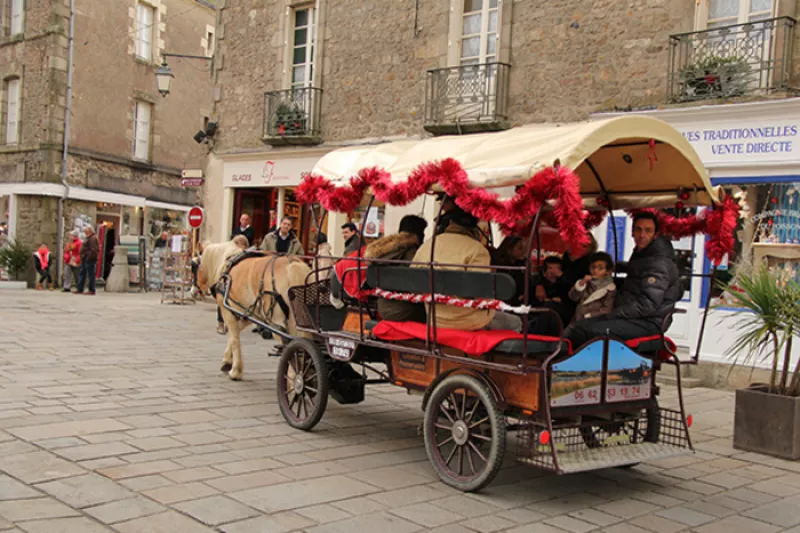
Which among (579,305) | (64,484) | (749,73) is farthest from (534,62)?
(64,484)

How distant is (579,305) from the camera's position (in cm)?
606

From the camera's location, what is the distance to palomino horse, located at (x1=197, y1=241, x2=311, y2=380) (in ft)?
28.1

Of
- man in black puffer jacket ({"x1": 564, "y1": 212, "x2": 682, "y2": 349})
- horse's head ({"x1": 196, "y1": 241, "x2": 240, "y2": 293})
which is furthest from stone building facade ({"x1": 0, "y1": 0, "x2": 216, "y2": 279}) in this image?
man in black puffer jacket ({"x1": 564, "y1": 212, "x2": 682, "y2": 349})

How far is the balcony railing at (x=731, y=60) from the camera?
1088 centimetres

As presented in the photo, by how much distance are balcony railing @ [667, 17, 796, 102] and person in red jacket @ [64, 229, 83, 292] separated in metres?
16.8

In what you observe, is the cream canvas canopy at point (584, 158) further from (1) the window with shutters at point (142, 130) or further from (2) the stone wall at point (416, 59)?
(1) the window with shutters at point (142, 130)

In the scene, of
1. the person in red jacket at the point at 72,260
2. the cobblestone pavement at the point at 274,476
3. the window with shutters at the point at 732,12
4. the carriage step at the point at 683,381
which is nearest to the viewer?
the cobblestone pavement at the point at 274,476

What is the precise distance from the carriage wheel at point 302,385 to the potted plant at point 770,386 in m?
3.52

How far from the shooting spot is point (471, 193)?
533 cm

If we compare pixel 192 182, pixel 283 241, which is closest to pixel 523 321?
pixel 283 241

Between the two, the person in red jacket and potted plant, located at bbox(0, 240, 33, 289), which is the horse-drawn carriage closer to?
the person in red jacket

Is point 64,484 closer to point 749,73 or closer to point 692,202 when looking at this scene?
point 692,202

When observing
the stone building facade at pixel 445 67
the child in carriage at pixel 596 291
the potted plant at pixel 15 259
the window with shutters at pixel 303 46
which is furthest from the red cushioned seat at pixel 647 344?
the potted plant at pixel 15 259

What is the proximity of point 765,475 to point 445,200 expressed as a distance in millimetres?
3381
